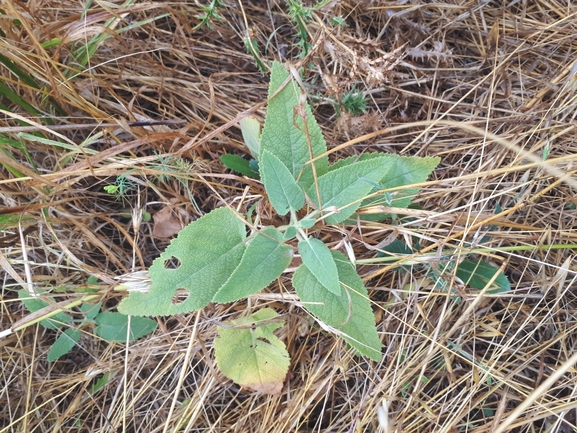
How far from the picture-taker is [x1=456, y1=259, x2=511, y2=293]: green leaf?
4.36 feet

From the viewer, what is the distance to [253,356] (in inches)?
55.0

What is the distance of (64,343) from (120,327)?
0.20m

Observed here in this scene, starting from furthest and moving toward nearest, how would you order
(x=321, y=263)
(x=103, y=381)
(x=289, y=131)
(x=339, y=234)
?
(x=103, y=381)
(x=339, y=234)
(x=289, y=131)
(x=321, y=263)

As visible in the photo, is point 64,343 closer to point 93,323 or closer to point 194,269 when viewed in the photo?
point 93,323

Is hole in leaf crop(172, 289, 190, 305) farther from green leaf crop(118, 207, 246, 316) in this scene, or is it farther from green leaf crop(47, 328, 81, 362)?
green leaf crop(47, 328, 81, 362)

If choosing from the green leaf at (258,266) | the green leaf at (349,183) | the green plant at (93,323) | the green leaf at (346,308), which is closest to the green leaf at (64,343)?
the green plant at (93,323)

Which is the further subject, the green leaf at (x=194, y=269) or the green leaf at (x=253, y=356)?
the green leaf at (x=253, y=356)

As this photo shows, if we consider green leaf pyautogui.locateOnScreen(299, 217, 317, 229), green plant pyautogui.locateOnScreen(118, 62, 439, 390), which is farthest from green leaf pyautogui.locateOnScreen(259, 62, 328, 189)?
green leaf pyautogui.locateOnScreen(299, 217, 317, 229)

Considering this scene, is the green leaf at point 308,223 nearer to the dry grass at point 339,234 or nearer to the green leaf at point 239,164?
the dry grass at point 339,234

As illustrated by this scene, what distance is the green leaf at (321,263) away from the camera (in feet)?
3.44

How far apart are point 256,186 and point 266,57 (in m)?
0.52

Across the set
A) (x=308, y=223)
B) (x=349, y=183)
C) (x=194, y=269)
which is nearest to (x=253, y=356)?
(x=194, y=269)

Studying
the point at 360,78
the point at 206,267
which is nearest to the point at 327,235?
the point at 206,267

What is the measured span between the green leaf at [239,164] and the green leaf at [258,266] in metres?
0.30
